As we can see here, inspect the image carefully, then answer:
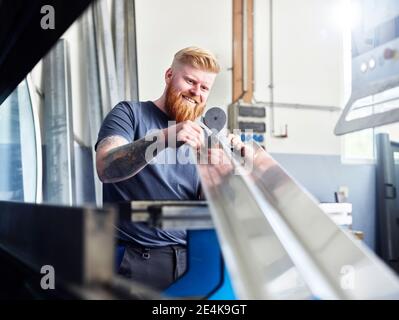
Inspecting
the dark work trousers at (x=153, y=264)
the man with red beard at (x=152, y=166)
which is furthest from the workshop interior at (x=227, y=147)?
the dark work trousers at (x=153, y=264)

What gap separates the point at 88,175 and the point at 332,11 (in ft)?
7.17

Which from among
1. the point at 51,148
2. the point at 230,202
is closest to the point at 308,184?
the point at 51,148

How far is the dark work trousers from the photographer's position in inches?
40.3

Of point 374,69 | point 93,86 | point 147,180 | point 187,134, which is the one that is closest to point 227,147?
point 187,134

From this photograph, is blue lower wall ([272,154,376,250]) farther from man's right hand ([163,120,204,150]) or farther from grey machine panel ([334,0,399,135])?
man's right hand ([163,120,204,150])

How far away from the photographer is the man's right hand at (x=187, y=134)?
0.79 m

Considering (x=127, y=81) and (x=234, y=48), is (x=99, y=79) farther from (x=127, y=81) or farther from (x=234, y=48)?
(x=234, y=48)

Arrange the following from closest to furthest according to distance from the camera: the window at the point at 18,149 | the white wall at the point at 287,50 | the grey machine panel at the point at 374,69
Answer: the grey machine panel at the point at 374,69 < the window at the point at 18,149 < the white wall at the point at 287,50

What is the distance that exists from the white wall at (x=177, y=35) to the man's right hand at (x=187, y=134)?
140 centimetres

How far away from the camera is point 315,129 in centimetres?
300

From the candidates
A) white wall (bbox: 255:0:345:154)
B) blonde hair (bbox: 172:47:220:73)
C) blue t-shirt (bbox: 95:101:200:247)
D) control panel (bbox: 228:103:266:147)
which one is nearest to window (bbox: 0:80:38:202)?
blue t-shirt (bbox: 95:101:200:247)

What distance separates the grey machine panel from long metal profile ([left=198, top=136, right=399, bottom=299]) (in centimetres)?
63

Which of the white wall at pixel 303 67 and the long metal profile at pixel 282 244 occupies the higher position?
the white wall at pixel 303 67

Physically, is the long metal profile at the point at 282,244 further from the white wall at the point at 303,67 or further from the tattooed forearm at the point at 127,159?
the white wall at the point at 303,67
